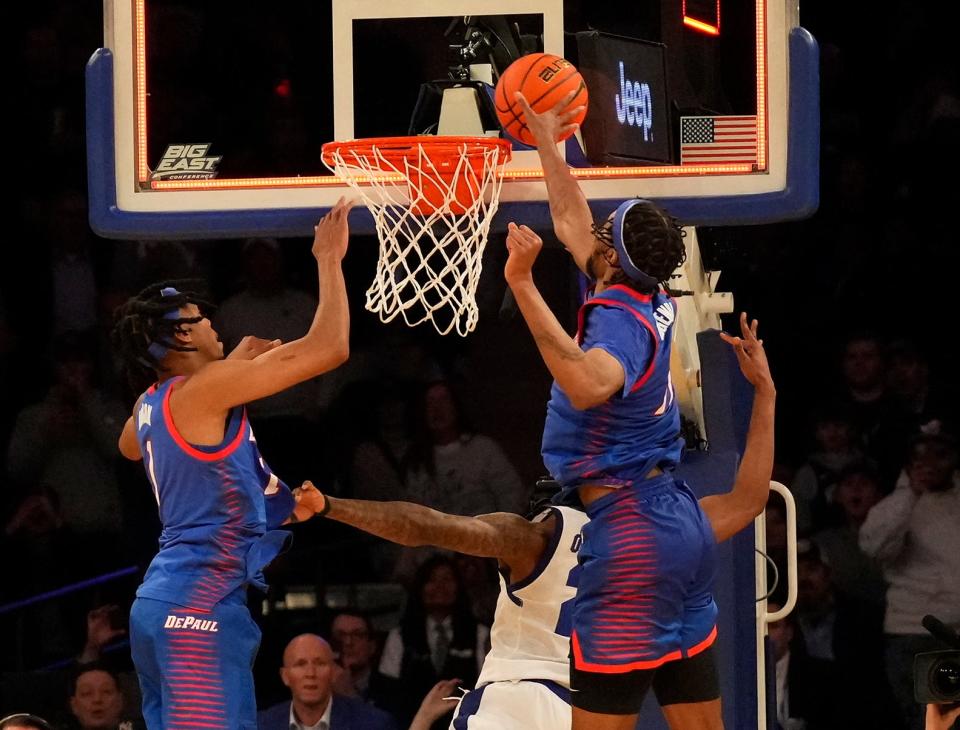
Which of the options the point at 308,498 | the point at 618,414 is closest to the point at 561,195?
the point at 618,414

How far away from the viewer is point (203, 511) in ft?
15.1

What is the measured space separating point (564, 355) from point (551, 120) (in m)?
1.07

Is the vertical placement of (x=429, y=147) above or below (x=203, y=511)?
above

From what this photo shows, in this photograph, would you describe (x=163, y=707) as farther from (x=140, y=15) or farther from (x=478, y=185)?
(x=140, y=15)

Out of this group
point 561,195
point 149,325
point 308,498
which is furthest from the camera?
point 561,195

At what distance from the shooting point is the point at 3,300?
9.17 m

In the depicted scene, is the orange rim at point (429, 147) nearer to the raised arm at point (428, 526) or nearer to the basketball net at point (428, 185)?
the basketball net at point (428, 185)

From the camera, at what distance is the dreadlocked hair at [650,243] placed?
15.1ft

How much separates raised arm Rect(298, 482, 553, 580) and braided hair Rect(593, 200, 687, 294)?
3.29 ft

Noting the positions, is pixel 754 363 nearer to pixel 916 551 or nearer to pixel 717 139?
pixel 717 139

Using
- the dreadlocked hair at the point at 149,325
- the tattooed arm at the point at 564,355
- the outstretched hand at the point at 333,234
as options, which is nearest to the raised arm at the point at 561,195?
the tattooed arm at the point at 564,355

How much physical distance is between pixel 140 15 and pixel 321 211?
974 millimetres

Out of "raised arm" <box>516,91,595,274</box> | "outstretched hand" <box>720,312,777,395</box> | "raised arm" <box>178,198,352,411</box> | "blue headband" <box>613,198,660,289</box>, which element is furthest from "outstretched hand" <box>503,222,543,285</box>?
"outstretched hand" <box>720,312,777,395</box>

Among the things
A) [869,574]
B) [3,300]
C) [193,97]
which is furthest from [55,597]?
[869,574]
